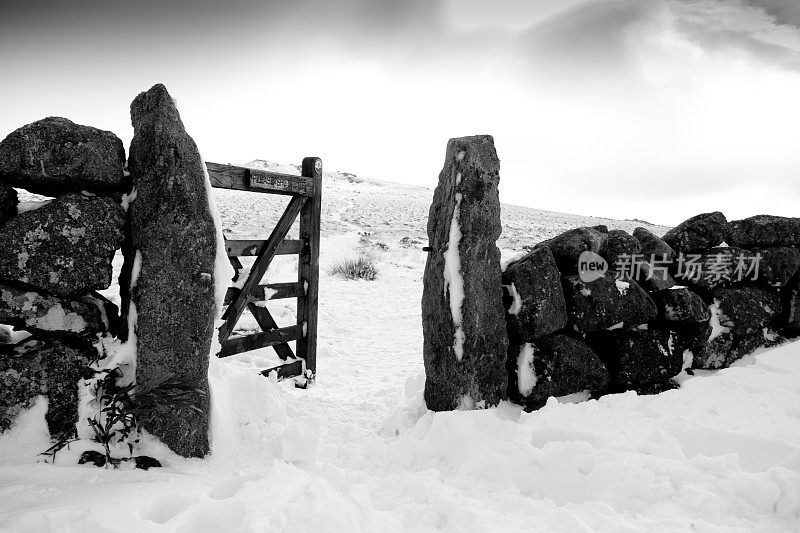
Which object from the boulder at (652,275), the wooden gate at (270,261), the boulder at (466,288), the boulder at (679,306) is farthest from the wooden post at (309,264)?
the boulder at (679,306)

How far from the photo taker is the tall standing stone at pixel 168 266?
2.69 metres

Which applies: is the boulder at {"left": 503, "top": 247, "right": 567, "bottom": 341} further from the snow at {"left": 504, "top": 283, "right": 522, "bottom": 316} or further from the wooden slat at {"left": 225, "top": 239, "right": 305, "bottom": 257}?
the wooden slat at {"left": 225, "top": 239, "right": 305, "bottom": 257}

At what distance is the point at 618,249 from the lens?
13.3 feet

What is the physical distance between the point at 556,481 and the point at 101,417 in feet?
8.31

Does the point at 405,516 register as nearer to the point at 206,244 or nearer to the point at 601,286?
the point at 206,244

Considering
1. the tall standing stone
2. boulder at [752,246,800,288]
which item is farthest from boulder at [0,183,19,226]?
boulder at [752,246,800,288]

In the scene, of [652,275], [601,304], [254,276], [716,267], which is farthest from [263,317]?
[716,267]

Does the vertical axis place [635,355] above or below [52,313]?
below

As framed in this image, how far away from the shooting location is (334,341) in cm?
702

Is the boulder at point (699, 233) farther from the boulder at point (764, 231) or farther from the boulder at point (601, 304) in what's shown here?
the boulder at point (601, 304)

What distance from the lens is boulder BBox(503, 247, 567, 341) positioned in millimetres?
3609

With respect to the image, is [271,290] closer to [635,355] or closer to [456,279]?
[456,279]

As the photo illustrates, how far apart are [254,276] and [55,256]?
2016 mm

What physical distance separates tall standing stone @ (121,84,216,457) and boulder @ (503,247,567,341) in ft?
7.30
